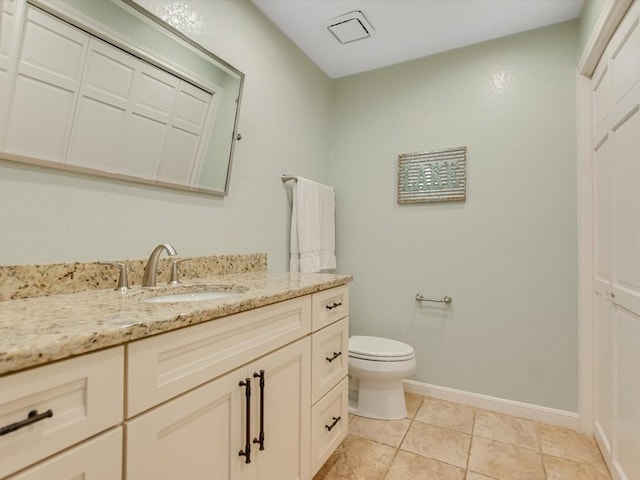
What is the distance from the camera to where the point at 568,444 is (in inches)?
68.4

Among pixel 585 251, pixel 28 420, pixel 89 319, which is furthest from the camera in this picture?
pixel 585 251

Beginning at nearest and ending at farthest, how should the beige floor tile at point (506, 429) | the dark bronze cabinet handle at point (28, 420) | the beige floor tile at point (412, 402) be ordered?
the dark bronze cabinet handle at point (28, 420)
the beige floor tile at point (506, 429)
the beige floor tile at point (412, 402)

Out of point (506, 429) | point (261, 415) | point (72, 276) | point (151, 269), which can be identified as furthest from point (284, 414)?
point (506, 429)

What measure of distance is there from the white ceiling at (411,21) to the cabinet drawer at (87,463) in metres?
2.04

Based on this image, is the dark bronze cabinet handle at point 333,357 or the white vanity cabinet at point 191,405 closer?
the white vanity cabinet at point 191,405

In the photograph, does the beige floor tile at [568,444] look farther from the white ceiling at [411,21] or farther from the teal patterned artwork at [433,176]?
the white ceiling at [411,21]

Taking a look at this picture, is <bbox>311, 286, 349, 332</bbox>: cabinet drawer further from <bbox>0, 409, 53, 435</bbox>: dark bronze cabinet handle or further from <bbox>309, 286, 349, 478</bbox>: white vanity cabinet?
<bbox>0, 409, 53, 435</bbox>: dark bronze cabinet handle

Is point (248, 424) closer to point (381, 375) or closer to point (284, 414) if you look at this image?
point (284, 414)

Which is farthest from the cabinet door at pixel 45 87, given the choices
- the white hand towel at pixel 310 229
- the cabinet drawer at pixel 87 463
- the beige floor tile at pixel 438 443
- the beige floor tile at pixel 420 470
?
the beige floor tile at pixel 438 443

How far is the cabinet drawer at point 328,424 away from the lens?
1.31 metres

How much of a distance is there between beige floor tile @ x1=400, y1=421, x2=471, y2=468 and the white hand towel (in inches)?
42.0

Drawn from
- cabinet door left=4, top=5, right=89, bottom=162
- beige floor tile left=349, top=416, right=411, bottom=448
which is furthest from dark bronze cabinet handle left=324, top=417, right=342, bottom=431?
cabinet door left=4, top=5, right=89, bottom=162

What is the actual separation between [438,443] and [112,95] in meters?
2.12

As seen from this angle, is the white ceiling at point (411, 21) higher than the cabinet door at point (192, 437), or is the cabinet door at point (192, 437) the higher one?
the white ceiling at point (411, 21)
